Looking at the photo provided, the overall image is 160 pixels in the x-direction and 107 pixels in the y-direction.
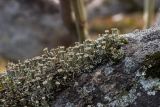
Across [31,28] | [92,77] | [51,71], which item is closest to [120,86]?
[92,77]

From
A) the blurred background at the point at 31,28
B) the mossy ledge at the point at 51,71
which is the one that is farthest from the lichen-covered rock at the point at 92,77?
the blurred background at the point at 31,28

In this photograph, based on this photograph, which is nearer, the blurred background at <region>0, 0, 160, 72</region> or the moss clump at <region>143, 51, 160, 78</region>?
the moss clump at <region>143, 51, 160, 78</region>

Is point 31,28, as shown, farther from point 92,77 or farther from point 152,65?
point 152,65

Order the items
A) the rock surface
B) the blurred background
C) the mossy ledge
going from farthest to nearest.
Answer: the blurred background
the mossy ledge
the rock surface

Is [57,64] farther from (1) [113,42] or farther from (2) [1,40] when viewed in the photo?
(2) [1,40]

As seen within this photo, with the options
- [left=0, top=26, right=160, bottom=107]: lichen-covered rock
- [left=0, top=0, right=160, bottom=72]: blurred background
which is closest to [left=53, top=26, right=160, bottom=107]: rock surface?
[left=0, top=26, right=160, bottom=107]: lichen-covered rock

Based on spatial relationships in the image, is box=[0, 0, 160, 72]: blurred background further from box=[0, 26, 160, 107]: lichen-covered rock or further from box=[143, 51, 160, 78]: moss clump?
box=[143, 51, 160, 78]: moss clump

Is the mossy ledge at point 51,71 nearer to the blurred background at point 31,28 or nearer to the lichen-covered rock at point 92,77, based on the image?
the lichen-covered rock at point 92,77
